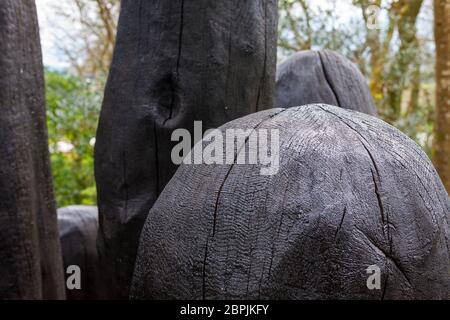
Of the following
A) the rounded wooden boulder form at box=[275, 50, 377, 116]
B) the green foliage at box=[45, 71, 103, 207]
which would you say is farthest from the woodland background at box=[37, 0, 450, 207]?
the rounded wooden boulder form at box=[275, 50, 377, 116]

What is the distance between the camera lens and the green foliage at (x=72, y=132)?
25.9 ft

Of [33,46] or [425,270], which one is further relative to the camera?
[33,46]

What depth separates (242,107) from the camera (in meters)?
2.71

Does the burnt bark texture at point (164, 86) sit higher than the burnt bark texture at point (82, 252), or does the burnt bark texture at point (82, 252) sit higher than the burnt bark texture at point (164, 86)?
the burnt bark texture at point (164, 86)

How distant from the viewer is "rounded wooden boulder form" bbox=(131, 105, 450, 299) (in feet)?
5.19

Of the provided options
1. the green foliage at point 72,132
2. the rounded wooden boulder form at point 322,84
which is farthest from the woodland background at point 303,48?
the rounded wooden boulder form at point 322,84

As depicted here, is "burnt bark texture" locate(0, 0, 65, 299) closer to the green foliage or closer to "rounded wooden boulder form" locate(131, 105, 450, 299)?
"rounded wooden boulder form" locate(131, 105, 450, 299)

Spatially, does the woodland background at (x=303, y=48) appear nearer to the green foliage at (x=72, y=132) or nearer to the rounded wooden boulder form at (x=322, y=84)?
the green foliage at (x=72, y=132)

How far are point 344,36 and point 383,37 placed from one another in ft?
2.54

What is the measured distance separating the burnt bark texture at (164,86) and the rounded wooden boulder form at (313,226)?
0.87 m

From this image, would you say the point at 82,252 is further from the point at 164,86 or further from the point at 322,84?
the point at 322,84
